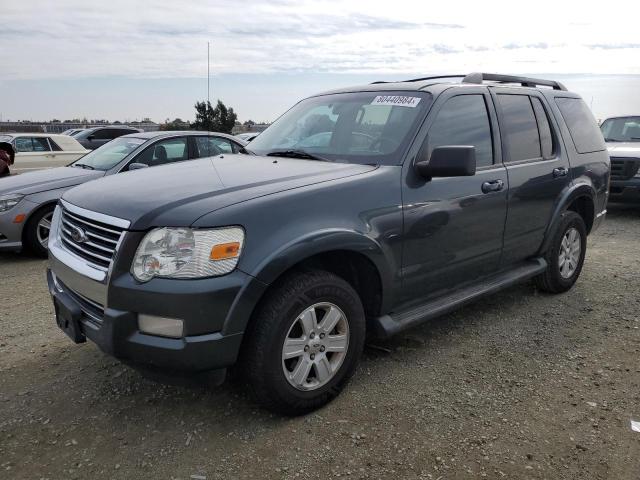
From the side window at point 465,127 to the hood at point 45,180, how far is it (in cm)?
461

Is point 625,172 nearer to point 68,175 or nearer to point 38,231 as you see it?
point 68,175

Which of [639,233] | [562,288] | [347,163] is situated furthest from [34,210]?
[639,233]

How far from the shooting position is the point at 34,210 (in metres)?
6.32

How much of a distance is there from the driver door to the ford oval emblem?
71.0 inches

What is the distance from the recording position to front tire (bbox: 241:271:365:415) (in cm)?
271

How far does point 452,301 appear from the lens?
3711mm

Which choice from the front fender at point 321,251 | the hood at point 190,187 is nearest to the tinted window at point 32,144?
the hood at point 190,187

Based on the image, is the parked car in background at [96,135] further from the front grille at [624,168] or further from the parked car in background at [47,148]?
the front grille at [624,168]

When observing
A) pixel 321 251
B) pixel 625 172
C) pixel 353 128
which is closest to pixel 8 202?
pixel 353 128

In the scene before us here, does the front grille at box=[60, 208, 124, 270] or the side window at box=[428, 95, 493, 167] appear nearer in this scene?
the front grille at box=[60, 208, 124, 270]

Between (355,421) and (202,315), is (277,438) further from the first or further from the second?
(202,315)

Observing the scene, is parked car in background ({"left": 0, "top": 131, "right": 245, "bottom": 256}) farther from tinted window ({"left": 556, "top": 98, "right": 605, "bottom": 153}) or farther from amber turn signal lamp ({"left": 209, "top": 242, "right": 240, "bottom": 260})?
tinted window ({"left": 556, "top": 98, "right": 605, "bottom": 153})

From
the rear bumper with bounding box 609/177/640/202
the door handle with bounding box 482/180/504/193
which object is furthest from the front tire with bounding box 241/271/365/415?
the rear bumper with bounding box 609/177/640/202

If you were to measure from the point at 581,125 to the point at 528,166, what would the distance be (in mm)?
1262
